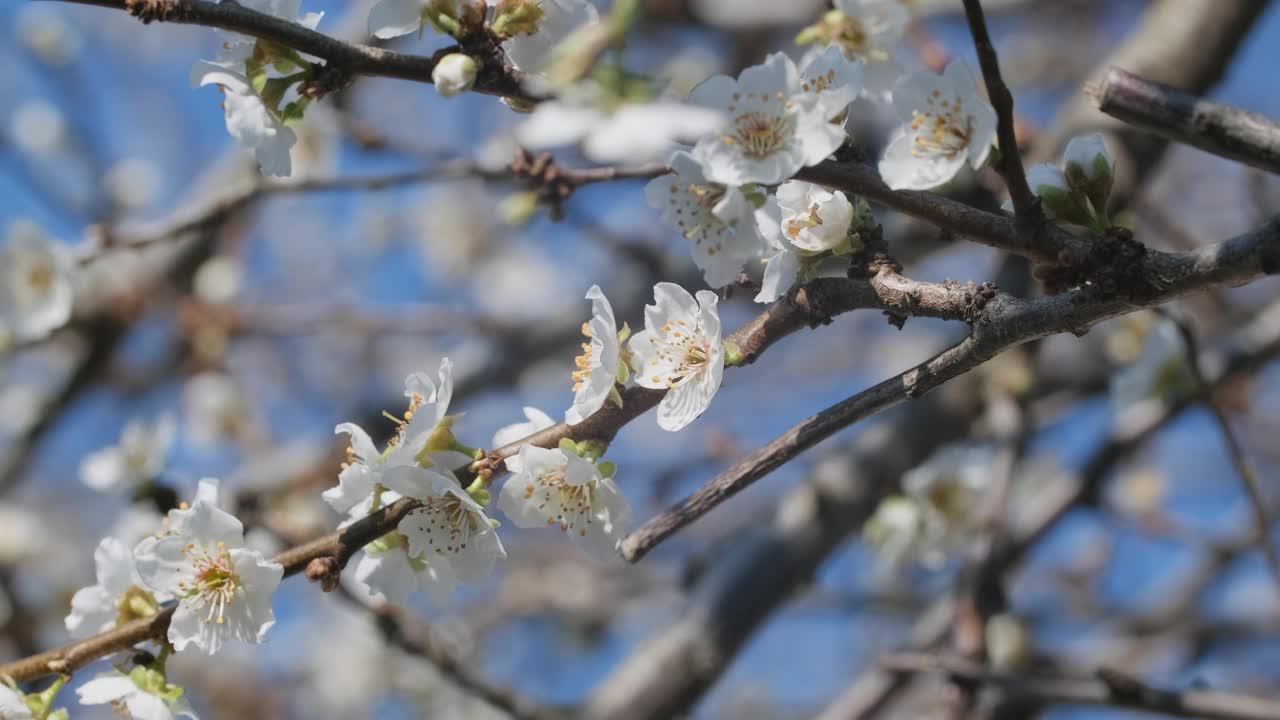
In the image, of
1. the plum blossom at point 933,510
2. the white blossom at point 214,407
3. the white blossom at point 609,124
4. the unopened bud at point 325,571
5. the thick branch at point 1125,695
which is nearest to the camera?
the white blossom at point 609,124

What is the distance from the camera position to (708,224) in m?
1.32

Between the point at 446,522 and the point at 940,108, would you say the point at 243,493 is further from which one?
the point at 940,108

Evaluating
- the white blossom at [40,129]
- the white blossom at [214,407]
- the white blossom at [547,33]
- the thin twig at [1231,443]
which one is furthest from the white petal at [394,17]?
the white blossom at [40,129]

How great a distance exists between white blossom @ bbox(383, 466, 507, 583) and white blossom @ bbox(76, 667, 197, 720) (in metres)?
0.36

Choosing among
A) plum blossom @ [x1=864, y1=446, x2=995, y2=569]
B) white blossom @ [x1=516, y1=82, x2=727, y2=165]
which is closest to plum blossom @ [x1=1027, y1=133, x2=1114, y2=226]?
white blossom @ [x1=516, y1=82, x2=727, y2=165]

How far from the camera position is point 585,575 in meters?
4.57

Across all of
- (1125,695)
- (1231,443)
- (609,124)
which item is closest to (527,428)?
(609,124)

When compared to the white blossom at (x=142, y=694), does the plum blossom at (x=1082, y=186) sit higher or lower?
higher

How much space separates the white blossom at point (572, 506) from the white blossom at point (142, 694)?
1.63ft

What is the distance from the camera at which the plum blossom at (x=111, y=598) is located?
4.59ft

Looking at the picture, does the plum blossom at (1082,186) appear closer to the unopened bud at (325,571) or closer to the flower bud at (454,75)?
the flower bud at (454,75)

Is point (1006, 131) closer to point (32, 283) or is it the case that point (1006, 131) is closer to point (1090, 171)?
point (1090, 171)

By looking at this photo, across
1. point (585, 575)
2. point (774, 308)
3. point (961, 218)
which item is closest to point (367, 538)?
Result: point (774, 308)

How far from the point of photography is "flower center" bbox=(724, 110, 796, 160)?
1.10 meters
